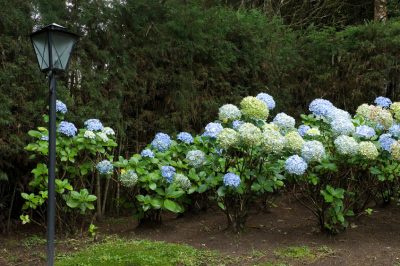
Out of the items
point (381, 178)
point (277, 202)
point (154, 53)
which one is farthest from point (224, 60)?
point (381, 178)

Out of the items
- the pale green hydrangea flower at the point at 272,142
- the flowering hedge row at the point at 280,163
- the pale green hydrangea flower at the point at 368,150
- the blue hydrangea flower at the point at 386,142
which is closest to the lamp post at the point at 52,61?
the flowering hedge row at the point at 280,163

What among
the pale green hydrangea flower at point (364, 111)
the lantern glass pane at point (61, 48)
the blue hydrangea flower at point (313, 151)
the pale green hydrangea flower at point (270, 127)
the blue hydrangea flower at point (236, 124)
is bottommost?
the blue hydrangea flower at point (313, 151)

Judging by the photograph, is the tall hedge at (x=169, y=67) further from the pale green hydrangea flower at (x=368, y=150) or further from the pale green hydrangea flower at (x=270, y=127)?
the pale green hydrangea flower at (x=368, y=150)

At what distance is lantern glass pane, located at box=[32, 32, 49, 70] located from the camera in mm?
3678

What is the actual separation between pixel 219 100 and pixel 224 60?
586mm

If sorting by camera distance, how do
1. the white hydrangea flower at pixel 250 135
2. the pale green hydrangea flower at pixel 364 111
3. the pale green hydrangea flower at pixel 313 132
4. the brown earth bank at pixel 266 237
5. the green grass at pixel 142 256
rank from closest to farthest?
the green grass at pixel 142 256 → the brown earth bank at pixel 266 237 → the white hydrangea flower at pixel 250 135 → the pale green hydrangea flower at pixel 313 132 → the pale green hydrangea flower at pixel 364 111

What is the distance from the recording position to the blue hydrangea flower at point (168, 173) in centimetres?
524

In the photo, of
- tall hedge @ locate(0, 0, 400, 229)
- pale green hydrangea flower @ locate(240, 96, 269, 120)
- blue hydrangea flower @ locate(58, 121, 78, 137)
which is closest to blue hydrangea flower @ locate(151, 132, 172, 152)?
tall hedge @ locate(0, 0, 400, 229)

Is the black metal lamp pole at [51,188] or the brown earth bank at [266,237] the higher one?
the black metal lamp pole at [51,188]

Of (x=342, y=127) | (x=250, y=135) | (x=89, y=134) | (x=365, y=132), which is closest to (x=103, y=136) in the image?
(x=89, y=134)

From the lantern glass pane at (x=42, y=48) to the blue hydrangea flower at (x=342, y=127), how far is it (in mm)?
2691

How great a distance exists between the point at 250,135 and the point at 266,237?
1130mm

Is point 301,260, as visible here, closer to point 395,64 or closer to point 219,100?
point 219,100

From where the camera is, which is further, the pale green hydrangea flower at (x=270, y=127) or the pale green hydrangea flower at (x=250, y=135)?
the pale green hydrangea flower at (x=270, y=127)
